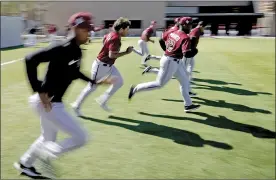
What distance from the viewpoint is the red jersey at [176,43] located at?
6.02 m

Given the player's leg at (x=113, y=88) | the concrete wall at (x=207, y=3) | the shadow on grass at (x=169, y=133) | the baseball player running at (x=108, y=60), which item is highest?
the concrete wall at (x=207, y=3)

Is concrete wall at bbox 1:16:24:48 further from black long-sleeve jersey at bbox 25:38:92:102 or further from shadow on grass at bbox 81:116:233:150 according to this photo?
black long-sleeve jersey at bbox 25:38:92:102

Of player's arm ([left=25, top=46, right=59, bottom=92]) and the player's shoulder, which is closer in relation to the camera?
player's arm ([left=25, top=46, right=59, bottom=92])

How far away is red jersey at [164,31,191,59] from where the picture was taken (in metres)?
6.02

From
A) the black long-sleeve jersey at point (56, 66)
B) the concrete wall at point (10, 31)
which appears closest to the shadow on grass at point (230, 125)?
the black long-sleeve jersey at point (56, 66)

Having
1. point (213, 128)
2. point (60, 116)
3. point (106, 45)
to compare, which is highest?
point (106, 45)

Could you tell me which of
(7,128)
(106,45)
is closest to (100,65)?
(106,45)

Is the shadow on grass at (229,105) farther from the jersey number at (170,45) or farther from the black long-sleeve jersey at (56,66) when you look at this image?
the black long-sleeve jersey at (56,66)

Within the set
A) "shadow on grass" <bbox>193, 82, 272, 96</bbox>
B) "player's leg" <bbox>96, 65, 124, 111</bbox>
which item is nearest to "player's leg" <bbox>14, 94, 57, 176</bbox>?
"player's leg" <bbox>96, 65, 124, 111</bbox>

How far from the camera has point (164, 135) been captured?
550cm

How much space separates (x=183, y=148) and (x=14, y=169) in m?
2.38

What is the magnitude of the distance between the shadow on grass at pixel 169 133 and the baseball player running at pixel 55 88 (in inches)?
85.4

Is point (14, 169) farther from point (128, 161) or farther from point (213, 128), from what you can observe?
point (213, 128)

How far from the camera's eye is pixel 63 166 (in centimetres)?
425
